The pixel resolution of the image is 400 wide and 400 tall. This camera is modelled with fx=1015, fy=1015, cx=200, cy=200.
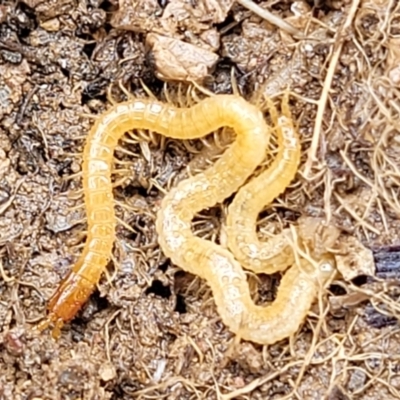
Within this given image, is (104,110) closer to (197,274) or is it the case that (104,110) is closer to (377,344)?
(197,274)

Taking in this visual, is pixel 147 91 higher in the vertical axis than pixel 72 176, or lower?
higher

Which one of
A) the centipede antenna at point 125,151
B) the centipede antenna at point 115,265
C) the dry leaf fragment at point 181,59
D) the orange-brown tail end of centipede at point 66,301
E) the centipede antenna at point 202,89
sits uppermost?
the dry leaf fragment at point 181,59

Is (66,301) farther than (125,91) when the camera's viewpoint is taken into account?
No

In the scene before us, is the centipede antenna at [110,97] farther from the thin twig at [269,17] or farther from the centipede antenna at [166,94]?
the thin twig at [269,17]

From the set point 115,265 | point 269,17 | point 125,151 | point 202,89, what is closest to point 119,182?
point 125,151

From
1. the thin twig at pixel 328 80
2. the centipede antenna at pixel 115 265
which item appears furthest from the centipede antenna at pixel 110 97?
the thin twig at pixel 328 80

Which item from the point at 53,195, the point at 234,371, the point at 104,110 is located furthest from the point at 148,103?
the point at 234,371

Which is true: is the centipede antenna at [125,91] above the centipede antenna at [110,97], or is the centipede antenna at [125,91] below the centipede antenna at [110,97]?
above

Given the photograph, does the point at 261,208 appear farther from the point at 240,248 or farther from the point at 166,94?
the point at 166,94
